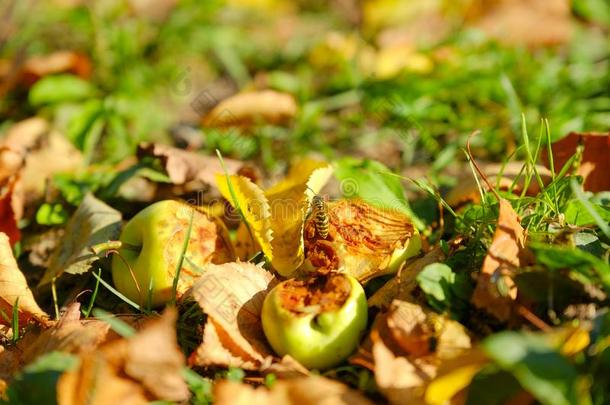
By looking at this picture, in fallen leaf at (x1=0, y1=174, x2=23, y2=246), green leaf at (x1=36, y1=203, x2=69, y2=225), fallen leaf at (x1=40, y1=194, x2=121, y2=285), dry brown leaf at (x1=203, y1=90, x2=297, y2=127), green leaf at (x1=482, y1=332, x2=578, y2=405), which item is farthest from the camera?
dry brown leaf at (x1=203, y1=90, x2=297, y2=127)

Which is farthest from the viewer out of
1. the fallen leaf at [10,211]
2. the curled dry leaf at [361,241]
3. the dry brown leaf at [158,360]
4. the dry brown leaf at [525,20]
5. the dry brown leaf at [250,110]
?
the dry brown leaf at [525,20]

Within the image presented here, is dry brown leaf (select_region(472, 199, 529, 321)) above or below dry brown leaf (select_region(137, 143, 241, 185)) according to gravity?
below

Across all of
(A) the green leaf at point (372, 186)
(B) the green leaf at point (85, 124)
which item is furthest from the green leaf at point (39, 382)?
(B) the green leaf at point (85, 124)

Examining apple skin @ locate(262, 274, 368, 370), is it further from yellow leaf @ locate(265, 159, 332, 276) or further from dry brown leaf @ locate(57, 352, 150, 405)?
dry brown leaf @ locate(57, 352, 150, 405)

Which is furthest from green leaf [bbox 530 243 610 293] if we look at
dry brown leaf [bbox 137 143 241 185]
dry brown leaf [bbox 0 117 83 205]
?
dry brown leaf [bbox 0 117 83 205]

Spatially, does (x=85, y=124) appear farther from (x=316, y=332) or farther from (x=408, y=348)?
(x=408, y=348)

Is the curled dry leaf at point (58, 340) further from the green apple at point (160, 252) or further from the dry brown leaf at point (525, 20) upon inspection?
the dry brown leaf at point (525, 20)
